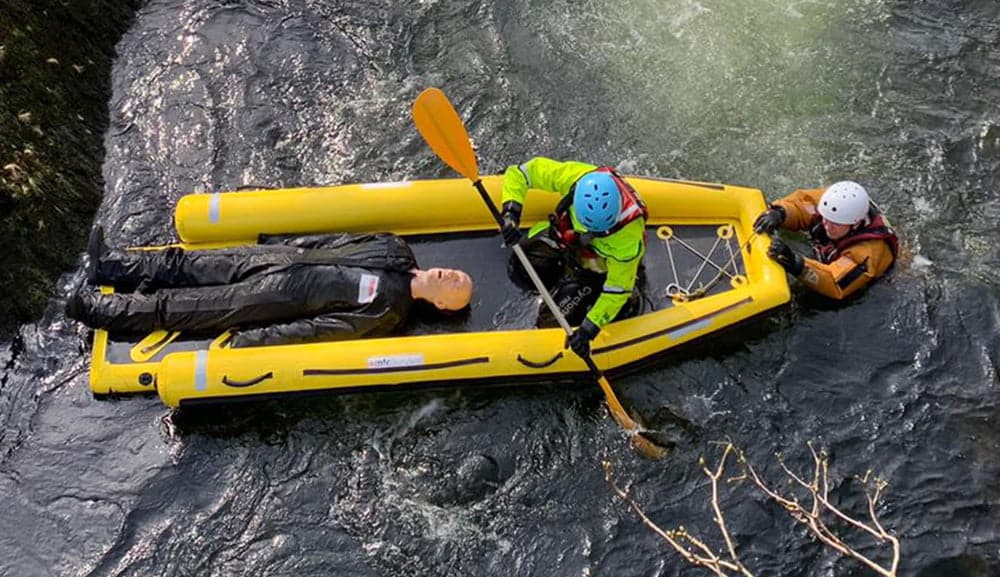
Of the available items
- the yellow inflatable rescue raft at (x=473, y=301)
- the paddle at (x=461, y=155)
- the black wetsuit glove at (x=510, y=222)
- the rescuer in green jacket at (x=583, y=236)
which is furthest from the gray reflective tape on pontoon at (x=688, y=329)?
the black wetsuit glove at (x=510, y=222)

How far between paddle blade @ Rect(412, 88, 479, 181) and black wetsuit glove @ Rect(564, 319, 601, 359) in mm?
1182

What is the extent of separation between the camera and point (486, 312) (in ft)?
17.8

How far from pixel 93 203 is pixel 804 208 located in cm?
505

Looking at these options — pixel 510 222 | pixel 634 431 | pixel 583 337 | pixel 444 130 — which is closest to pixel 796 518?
pixel 634 431

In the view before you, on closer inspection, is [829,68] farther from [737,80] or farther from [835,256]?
[835,256]

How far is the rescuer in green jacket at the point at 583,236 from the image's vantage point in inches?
190

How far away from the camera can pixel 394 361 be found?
15.8 ft

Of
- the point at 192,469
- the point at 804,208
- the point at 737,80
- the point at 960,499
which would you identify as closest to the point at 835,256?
the point at 804,208

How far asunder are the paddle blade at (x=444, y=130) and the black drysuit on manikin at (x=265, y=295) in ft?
2.10

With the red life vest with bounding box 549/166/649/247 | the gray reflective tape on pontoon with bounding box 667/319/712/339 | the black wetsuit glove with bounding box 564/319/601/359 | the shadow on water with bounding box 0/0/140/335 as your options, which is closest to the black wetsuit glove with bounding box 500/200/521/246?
the red life vest with bounding box 549/166/649/247

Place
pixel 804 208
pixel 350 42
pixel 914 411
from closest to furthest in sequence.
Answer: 1. pixel 914 411
2. pixel 804 208
3. pixel 350 42

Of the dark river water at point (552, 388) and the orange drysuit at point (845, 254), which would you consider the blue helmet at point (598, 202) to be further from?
the orange drysuit at point (845, 254)

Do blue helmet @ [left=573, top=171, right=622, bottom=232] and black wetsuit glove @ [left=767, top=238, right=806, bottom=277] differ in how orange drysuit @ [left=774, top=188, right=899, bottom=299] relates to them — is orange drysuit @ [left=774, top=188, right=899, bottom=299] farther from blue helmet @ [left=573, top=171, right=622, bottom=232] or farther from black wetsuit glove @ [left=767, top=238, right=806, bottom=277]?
blue helmet @ [left=573, top=171, right=622, bottom=232]

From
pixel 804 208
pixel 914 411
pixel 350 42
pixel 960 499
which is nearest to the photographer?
pixel 960 499
